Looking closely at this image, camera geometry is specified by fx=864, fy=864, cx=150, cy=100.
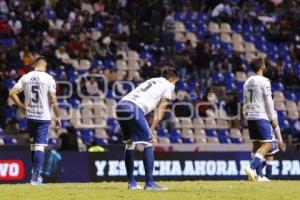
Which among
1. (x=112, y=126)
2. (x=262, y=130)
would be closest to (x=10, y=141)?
(x=112, y=126)

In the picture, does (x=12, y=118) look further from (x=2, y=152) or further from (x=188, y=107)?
(x=188, y=107)

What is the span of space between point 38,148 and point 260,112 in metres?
4.80

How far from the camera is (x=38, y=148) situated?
55.3 ft

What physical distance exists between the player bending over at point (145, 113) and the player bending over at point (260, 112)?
3.33 metres

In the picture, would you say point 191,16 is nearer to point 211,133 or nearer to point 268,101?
point 211,133

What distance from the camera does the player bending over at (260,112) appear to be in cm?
1817

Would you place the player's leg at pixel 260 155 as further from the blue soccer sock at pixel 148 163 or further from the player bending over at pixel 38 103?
the player bending over at pixel 38 103

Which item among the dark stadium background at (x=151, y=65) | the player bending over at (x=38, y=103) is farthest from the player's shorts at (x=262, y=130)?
the dark stadium background at (x=151, y=65)

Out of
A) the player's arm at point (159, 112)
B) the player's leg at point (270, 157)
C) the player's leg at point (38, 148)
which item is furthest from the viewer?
the player's leg at point (270, 157)

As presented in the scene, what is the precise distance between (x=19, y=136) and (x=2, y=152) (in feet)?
11.6

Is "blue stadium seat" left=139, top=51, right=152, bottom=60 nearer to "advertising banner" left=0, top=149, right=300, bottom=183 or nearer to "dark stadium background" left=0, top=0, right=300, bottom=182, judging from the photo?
"dark stadium background" left=0, top=0, right=300, bottom=182

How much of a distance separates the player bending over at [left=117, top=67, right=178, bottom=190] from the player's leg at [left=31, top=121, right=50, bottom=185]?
7.05 ft

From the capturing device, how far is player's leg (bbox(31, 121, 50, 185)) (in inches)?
662

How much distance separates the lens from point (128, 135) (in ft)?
50.7
